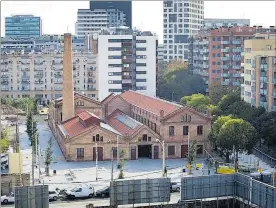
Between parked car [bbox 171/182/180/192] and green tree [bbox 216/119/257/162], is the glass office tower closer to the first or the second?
green tree [bbox 216/119/257/162]

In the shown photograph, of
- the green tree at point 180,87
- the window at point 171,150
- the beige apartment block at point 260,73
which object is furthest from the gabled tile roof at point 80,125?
the green tree at point 180,87

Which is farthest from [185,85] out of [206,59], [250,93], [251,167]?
[251,167]

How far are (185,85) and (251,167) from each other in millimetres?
34210

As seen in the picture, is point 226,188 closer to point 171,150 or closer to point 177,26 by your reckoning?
point 171,150

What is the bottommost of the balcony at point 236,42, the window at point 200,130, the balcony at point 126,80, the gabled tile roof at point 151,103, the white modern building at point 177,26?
the window at point 200,130

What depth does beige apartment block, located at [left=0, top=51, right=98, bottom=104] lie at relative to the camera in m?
64.7

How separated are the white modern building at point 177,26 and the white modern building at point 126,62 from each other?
36124 mm

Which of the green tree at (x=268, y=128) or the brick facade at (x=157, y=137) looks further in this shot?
the green tree at (x=268, y=128)

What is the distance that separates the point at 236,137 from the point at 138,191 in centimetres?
1146

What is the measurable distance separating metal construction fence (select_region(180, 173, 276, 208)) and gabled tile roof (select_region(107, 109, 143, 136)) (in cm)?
1188

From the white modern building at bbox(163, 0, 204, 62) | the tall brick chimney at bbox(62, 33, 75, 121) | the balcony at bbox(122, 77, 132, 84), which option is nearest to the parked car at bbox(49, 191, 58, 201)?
the tall brick chimney at bbox(62, 33, 75, 121)

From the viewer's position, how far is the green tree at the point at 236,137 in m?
32.4

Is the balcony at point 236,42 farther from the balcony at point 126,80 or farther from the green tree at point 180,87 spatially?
the balcony at point 126,80

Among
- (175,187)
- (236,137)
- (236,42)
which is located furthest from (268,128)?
(236,42)
